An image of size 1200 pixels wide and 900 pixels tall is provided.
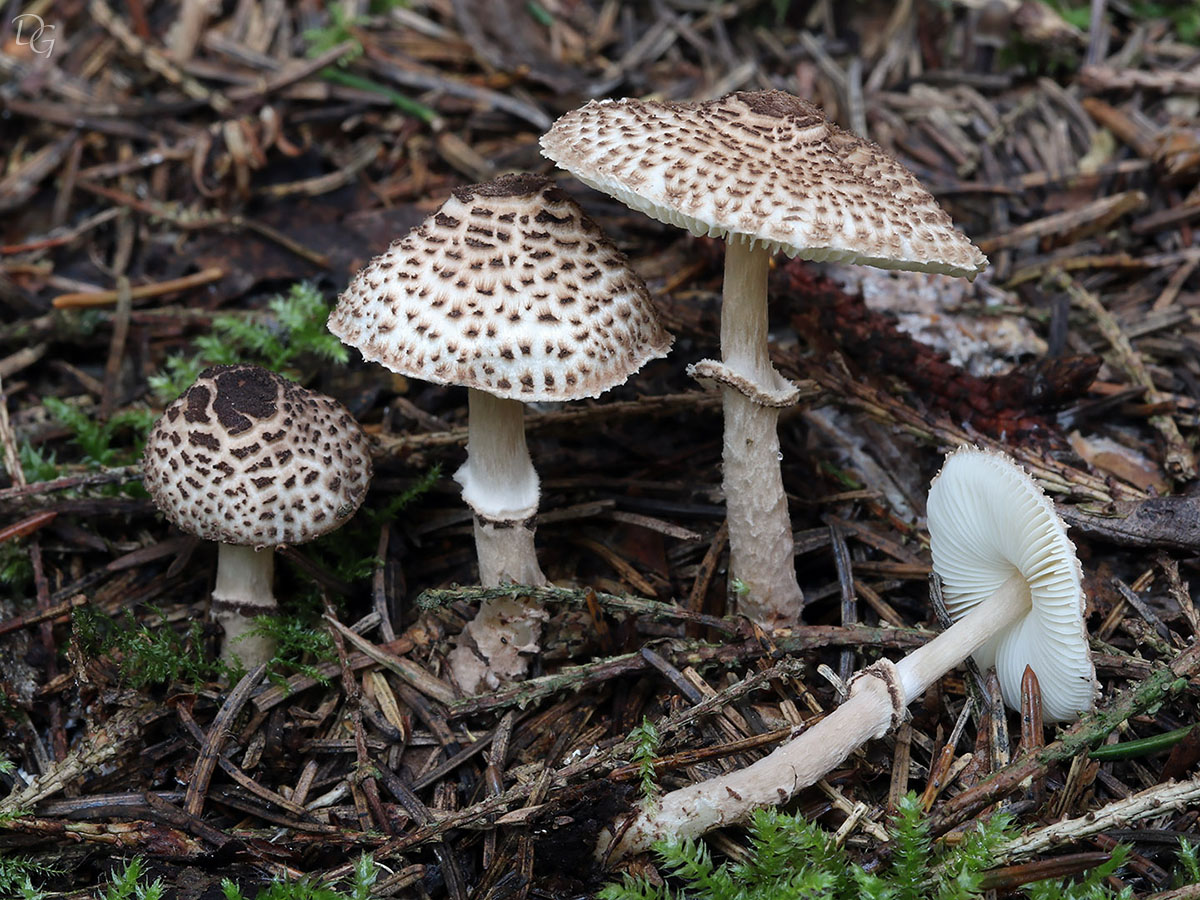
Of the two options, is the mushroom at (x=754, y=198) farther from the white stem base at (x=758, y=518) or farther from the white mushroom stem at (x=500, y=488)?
the white mushroom stem at (x=500, y=488)

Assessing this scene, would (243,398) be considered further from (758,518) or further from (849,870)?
(849,870)

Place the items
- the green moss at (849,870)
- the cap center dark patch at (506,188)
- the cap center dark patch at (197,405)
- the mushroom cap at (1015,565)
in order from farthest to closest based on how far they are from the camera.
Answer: the cap center dark patch at (197,405), the cap center dark patch at (506,188), the mushroom cap at (1015,565), the green moss at (849,870)

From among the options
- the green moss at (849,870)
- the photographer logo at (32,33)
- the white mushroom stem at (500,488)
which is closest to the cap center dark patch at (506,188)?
the white mushroom stem at (500,488)

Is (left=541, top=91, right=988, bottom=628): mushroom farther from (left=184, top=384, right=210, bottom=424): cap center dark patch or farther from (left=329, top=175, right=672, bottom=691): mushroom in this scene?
(left=184, top=384, right=210, bottom=424): cap center dark patch

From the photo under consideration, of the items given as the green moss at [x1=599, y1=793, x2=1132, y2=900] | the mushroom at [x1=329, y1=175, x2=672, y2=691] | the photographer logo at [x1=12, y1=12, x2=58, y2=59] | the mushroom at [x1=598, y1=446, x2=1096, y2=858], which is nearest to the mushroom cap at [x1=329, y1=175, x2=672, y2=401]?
the mushroom at [x1=329, y1=175, x2=672, y2=691]

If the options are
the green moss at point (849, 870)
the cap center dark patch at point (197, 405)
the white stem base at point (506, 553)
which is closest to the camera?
the green moss at point (849, 870)
